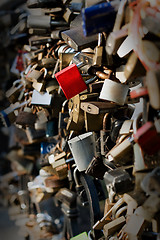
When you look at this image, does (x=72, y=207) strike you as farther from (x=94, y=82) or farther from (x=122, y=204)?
(x=94, y=82)

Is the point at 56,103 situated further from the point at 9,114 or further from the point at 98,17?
the point at 98,17

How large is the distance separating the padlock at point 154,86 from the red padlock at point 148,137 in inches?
2.8

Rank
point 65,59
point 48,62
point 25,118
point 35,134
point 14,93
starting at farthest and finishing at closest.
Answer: point 35,134, point 14,93, point 25,118, point 48,62, point 65,59

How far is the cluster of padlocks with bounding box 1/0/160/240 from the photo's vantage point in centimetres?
71

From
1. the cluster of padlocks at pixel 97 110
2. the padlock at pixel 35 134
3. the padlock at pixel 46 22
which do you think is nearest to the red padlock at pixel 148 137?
the cluster of padlocks at pixel 97 110

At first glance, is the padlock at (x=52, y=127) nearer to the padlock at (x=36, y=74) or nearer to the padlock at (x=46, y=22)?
the padlock at (x=36, y=74)

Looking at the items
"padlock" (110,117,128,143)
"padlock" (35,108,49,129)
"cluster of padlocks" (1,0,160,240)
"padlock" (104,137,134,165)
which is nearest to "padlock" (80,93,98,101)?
"cluster of padlocks" (1,0,160,240)

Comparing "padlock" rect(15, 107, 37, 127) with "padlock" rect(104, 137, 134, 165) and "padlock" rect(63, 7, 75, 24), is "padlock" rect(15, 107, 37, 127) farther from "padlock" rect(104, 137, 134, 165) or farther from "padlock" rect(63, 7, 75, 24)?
"padlock" rect(104, 137, 134, 165)

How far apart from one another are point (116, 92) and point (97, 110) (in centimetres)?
8

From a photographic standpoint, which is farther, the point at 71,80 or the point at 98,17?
the point at 71,80

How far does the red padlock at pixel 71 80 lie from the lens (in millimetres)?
969

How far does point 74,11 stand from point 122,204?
77 centimetres

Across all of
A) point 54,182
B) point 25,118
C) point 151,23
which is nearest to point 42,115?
point 25,118

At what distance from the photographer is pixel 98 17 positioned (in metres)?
0.74
